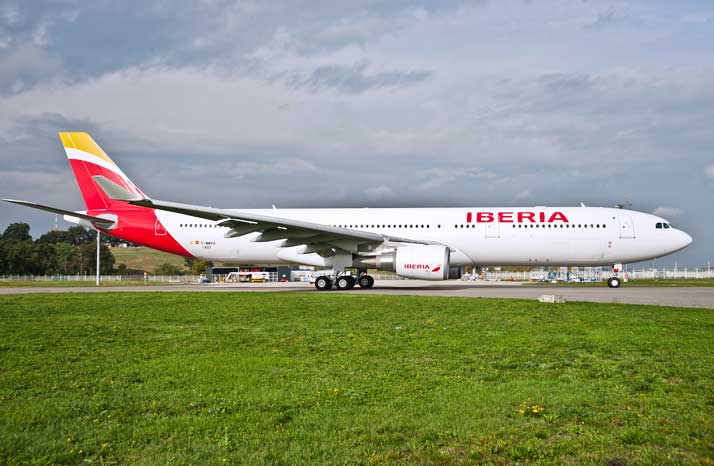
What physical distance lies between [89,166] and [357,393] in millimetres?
24056

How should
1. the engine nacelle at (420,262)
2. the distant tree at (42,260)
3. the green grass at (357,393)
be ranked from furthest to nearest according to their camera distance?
the distant tree at (42,260), the engine nacelle at (420,262), the green grass at (357,393)

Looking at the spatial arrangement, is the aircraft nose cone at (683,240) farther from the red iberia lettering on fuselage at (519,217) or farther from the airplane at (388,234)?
the red iberia lettering on fuselage at (519,217)

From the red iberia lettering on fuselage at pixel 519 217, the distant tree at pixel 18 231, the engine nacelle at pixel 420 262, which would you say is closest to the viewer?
the engine nacelle at pixel 420 262

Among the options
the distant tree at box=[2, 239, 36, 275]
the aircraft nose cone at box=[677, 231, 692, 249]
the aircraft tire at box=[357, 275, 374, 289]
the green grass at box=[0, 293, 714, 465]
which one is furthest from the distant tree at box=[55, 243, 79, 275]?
the green grass at box=[0, 293, 714, 465]

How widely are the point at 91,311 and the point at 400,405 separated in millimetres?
10599

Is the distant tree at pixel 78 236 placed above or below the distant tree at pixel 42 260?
above

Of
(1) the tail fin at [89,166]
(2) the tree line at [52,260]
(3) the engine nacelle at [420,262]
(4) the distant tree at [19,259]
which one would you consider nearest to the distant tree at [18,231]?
(2) the tree line at [52,260]

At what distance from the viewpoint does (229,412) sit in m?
4.86

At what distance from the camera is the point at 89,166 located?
2595 cm

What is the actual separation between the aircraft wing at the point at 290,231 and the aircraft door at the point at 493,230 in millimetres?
2613

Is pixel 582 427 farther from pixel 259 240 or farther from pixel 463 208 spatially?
pixel 463 208

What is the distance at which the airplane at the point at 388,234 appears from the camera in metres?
22.7

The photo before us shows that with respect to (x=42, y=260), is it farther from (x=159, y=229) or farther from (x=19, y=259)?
(x=159, y=229)

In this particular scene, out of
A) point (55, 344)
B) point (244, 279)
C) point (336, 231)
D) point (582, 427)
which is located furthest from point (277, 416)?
point (244, 279)
